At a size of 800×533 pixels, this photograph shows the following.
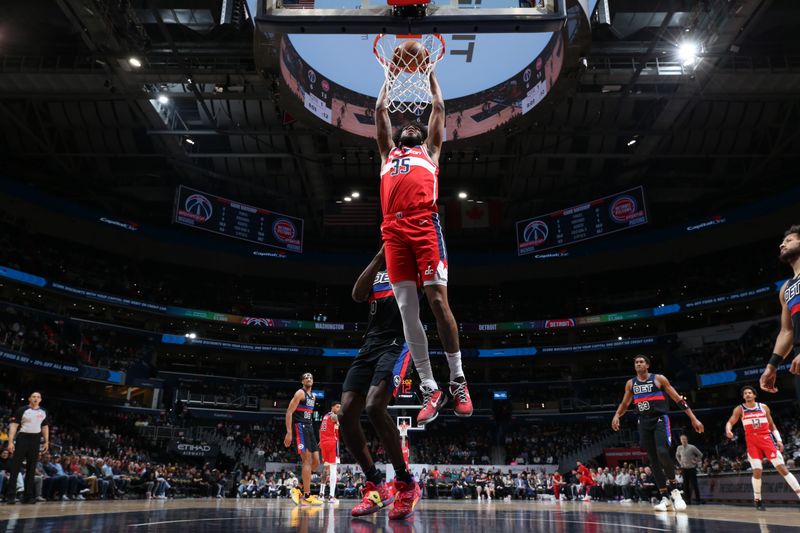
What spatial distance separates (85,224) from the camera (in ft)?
107

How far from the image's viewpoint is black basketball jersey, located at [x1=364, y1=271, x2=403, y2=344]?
16.3ft

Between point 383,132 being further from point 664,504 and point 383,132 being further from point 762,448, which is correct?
point 762,448

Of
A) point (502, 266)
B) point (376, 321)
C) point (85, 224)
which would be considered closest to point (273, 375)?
point (85, 224)

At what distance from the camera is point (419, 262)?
4.07 metres

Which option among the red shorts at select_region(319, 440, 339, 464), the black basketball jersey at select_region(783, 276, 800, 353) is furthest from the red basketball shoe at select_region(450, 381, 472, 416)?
the red shorts at select_region(319, 440, 339, 464)

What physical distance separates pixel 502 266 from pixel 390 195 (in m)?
35.3

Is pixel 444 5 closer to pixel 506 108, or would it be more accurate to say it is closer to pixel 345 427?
pixel 345 427

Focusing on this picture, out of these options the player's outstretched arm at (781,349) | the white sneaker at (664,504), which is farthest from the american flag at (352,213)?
the player's outstretched arm at (781,349)

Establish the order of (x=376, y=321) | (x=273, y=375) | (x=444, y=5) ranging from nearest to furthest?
(x=376, y=321), (x=444, y=5), (x=273, y=375)

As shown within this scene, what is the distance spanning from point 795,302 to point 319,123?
1765 cm

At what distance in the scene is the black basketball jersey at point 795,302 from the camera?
4456 mm

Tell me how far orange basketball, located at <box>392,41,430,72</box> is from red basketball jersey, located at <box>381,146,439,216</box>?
4.93 ft

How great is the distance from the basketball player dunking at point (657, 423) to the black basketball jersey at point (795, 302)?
375 cm

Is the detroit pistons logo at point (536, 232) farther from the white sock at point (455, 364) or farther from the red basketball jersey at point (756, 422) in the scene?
the white sock at point (455, 364)
